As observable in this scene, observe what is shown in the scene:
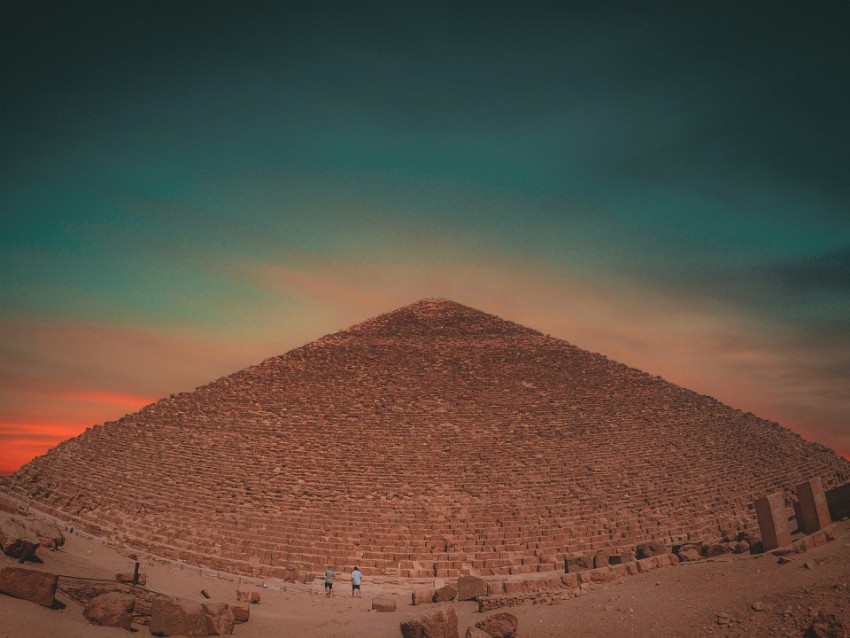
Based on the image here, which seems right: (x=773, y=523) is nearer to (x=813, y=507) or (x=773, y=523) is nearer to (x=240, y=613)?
(x=813, y=507)

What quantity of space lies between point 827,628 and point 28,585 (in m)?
9.42

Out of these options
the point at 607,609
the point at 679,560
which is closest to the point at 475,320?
the point at 679,560

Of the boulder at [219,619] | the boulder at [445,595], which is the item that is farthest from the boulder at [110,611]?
the boulder at [445,595]

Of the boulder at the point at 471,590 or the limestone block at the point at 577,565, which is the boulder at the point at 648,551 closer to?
the limestone block at the point at 577,565

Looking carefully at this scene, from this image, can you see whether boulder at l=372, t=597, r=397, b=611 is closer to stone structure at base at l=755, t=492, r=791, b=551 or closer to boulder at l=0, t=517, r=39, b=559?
boulder at l=0, t=517, r=39, b=559

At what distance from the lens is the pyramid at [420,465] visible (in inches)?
701

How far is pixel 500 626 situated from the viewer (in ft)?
27.1

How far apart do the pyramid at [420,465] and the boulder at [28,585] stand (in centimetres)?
896

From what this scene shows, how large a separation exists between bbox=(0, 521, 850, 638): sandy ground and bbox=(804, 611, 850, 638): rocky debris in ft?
0.35

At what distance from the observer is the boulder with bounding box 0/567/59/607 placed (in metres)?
7.26

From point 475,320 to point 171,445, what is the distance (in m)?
17.5

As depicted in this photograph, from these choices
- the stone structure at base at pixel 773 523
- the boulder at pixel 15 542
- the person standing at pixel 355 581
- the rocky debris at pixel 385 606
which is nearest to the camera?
the boulder at pixel 15 542

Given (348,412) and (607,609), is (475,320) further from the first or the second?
(607,609)

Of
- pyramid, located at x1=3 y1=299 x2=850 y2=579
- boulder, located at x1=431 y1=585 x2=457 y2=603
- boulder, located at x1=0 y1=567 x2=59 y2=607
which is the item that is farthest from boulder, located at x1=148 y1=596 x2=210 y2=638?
pyramid, located at x1=3 y1=299 x2=850 y2=579
